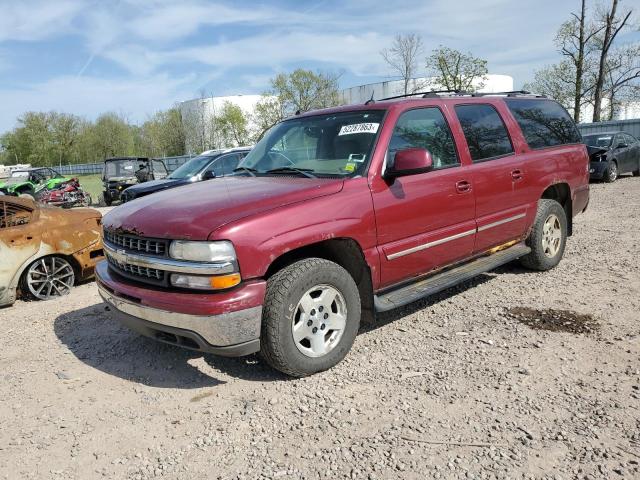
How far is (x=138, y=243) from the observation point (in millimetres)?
3475

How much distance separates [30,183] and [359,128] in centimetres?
1863

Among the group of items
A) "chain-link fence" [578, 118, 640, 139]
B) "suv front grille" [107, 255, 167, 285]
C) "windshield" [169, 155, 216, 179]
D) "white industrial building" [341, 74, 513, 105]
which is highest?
"white industrial building" [341, 74, 513, 105]

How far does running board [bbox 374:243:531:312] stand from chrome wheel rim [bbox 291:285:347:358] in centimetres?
36

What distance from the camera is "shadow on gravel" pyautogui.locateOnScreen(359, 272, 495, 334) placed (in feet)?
15.0

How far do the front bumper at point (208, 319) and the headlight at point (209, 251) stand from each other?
0.74 ft

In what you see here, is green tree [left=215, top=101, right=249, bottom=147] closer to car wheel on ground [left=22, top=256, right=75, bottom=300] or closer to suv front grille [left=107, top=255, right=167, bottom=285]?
car wheel on ground [left=22, top=256, right=75, bottom=300]

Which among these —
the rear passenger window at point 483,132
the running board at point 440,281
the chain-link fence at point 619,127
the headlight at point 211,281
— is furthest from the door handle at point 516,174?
the chain-link fence at point 619,127

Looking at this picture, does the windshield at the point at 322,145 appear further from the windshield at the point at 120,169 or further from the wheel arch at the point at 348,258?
the windshield at the point at 120,169

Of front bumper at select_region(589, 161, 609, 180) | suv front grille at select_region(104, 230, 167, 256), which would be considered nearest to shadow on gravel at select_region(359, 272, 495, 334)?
suv front grille at select_region(104, 230, 167, 256)

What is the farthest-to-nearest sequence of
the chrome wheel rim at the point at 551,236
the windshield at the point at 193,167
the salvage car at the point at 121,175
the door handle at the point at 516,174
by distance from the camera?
the salvage car at the point at 121,175 < the windshield at the point at 193,167 < the chrome wheel rim at the point at 551,236 < the door handle at the point at 516,174

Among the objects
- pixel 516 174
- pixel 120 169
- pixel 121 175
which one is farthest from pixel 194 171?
pixel 516 174

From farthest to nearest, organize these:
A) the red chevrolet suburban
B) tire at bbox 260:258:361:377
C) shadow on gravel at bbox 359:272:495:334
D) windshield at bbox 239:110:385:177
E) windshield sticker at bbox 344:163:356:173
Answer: shadow on gravel at bbox 359:272:495:334, windshield at bbox 239:110:385:177, windshield sticker at bbox 344:163:356:173, tire at bbox 260:258:361:377, the red chevrolet suburban

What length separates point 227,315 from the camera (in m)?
3.05

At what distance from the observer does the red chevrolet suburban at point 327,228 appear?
313 centimetres
